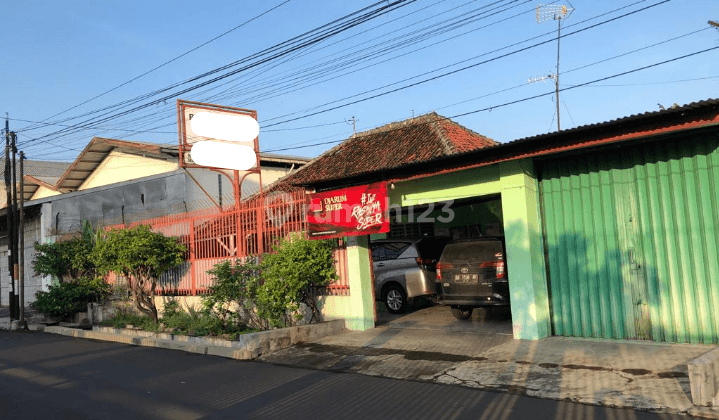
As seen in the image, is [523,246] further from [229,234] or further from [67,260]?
[67,260]

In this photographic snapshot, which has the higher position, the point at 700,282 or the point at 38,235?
the point at 38,235

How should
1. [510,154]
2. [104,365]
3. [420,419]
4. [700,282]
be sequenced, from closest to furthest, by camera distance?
[420,419] → [700,282] → [510,154] → [104,365]

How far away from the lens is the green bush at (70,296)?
50.8 ft

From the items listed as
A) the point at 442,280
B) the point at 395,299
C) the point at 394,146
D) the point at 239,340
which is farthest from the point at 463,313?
the point at 394,146

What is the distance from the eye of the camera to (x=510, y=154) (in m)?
8.30

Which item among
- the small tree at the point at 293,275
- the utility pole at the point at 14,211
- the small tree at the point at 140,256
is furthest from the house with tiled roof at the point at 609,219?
the utility pole at the point at 14,211

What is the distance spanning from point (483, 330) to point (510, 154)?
3301 millimetres

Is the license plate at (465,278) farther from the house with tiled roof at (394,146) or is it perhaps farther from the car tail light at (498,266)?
the house with tiled roof at (394,146)

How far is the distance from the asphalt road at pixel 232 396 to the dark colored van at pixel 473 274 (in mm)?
3498

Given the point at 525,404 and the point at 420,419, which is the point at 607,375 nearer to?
the point at 525,404

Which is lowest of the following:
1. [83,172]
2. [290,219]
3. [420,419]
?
[420,419]

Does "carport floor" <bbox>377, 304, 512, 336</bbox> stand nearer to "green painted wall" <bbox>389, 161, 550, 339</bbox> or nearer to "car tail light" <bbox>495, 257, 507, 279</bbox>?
"green painted wall" <bbox>389, 161, 550, 339</bbox>

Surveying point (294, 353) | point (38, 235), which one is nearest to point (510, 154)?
point (294, 353)

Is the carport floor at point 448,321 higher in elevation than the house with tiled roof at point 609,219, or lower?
lower
